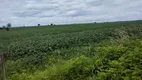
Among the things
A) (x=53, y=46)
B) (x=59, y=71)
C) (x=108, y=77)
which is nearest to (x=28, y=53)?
(x=53, y=46)

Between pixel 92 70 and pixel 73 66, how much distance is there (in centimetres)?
59

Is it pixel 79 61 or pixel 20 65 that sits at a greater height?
pixel 79 61

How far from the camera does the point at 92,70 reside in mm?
5578

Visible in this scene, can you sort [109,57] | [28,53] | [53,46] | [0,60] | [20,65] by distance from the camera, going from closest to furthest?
[0,60], [109,57], [20,65], [28,53], [53,46]

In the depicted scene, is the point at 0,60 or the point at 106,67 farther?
the point at 106,67

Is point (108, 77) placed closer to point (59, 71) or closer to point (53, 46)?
point (59, 71)

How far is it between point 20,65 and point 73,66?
4285mm

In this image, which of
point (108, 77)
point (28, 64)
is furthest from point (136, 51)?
point (28, 64)

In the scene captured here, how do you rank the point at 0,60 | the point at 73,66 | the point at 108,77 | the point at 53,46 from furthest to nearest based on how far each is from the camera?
the point at 53,46
the point at 73,66
the point at 108,77
the point at 0,60

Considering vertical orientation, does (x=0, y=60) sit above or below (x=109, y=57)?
above

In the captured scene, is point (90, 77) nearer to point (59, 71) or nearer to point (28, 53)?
point (59, 71)

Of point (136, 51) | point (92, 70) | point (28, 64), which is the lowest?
point (28, 64)

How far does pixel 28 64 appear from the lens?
9492 millimetres

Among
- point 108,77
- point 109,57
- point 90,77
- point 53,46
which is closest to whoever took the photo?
point 108,77
